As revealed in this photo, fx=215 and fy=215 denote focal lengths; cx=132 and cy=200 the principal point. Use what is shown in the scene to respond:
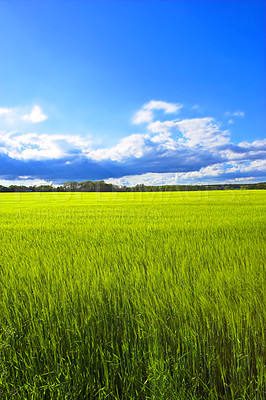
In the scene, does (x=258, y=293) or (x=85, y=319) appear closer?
(x=85, y=319)

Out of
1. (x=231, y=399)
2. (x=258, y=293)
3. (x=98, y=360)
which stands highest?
(x=258, y=293)

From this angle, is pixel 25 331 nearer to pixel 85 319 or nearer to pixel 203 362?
pixel 85 319

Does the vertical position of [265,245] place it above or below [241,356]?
above

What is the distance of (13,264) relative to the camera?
3.59m

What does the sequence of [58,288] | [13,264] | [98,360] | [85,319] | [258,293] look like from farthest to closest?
1. [13,264]
2. [58,288]
3. [258,293]
4. [85,319]
5. [98,360]

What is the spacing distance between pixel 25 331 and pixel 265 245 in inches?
167

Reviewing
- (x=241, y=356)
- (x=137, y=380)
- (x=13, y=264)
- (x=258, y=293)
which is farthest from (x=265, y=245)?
(x=13, y=264)

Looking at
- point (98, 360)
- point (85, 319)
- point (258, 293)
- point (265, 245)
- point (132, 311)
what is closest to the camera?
point (98, 360)

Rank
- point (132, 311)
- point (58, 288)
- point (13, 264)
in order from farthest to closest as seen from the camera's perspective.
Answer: point (13, 264)
point (58, 288)
point (132, 311)

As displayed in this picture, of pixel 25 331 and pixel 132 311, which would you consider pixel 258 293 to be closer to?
pixel 132 311

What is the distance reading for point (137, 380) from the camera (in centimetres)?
151

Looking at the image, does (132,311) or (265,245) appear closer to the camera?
(132,311)

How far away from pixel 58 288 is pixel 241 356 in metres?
1.98

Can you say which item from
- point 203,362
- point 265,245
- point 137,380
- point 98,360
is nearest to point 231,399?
point 203,362
